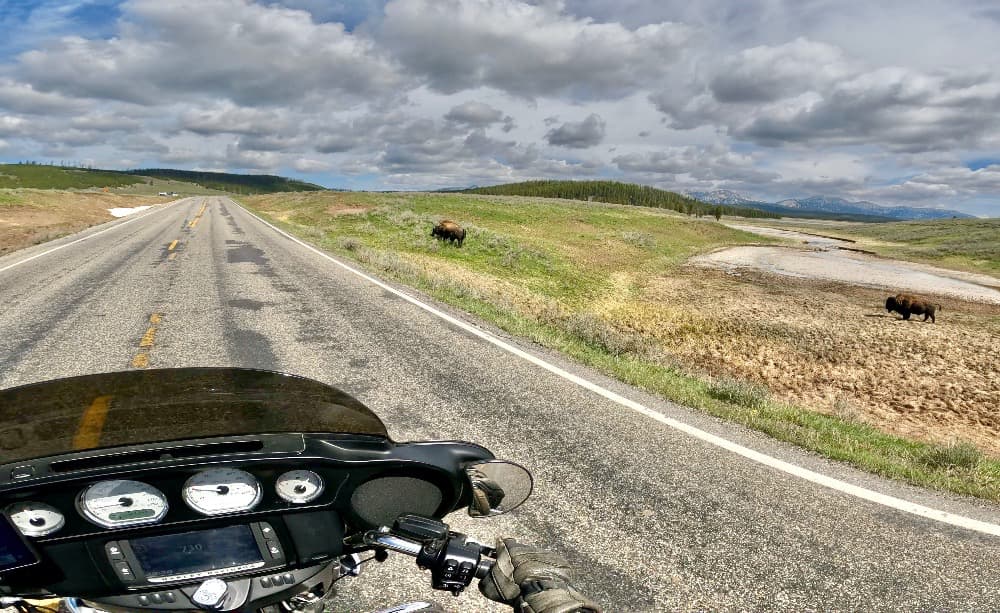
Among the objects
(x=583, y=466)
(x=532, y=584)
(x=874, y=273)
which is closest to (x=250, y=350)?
(x=583, y=466)

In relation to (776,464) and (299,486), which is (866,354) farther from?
(299,486)

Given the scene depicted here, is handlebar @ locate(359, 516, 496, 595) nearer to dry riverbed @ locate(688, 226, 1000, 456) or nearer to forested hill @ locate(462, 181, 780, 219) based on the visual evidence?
dry riverbed @ locate(688, 226, 1000, 456)

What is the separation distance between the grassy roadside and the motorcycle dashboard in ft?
15.5

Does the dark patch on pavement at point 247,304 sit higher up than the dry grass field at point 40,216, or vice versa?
the dry grass field at point 40,216

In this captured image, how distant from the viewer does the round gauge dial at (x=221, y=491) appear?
1.74m

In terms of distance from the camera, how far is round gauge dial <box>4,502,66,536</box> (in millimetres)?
1615

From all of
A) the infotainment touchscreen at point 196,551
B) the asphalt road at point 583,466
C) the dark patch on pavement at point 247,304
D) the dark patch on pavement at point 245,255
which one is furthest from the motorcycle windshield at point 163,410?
the dark patch on pavement at point 245,255

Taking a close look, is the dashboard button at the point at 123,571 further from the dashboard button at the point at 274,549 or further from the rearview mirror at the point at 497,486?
the rearview mirror at the point at 497,486

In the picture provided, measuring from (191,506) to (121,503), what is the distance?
0.21m

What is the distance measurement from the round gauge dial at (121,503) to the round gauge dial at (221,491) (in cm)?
9

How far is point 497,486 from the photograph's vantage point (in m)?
2.31

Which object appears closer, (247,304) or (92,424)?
(92,424)

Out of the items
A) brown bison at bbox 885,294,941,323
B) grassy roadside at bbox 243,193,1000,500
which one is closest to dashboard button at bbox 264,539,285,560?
grassy roadside at bbox 243,193,1000,500

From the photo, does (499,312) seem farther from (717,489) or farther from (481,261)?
(481,261)
